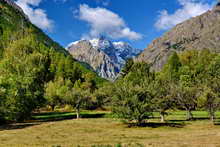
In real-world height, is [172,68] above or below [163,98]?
above

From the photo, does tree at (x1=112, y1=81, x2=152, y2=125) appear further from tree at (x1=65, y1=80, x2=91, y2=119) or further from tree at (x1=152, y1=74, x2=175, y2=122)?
tree at (x1=65, y1=80, x2=91, y2=119)

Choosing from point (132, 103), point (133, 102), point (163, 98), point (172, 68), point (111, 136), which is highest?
point (172, 68)

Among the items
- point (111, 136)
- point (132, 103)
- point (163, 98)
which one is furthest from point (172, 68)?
point (111, 136)

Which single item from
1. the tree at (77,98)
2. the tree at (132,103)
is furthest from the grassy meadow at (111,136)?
the tree at (77,98)

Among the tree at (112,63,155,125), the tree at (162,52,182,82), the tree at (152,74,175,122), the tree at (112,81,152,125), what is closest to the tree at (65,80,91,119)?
the tree at (112,63,155,125)

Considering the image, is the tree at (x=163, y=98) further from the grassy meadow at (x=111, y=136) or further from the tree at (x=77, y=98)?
the tree at (x=77, y=98)

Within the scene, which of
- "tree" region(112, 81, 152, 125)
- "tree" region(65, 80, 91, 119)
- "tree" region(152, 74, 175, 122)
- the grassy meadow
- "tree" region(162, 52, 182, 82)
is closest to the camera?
the grassy meadow

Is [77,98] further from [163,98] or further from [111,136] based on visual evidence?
[111,136]

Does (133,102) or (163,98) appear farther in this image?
(163,98)

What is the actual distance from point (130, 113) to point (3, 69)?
131ft

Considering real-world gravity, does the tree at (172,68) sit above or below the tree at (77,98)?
above

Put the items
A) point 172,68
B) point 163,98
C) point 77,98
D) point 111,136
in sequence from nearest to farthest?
point 111,136
point 163,98
point 77,98
point 172,68

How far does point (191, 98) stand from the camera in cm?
5719

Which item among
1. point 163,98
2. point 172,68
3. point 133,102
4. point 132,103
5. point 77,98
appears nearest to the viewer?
point 133,102
